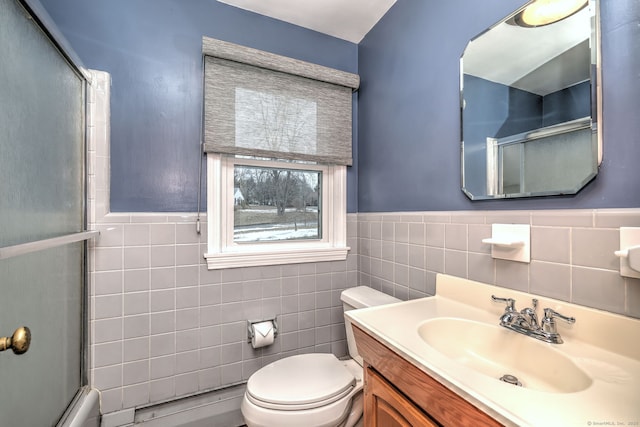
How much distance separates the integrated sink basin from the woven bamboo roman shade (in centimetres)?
115

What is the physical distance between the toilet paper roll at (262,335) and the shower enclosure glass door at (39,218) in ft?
2.49

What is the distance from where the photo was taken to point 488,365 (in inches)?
33.1

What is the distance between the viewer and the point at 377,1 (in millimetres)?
1494

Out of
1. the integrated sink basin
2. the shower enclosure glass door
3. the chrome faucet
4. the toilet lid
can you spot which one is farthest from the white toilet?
the shower enclosure glass door

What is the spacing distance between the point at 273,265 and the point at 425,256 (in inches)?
33.4

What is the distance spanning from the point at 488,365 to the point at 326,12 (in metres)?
1.87

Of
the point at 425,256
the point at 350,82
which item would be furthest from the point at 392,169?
the point at 350,82

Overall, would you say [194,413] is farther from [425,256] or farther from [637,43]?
[637,43]

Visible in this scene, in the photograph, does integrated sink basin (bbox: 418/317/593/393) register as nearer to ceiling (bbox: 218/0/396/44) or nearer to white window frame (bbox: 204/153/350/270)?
white window frame (bbox: 204/153/350/270)

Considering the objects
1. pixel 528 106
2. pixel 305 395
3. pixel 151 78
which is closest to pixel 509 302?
pixel 528 106

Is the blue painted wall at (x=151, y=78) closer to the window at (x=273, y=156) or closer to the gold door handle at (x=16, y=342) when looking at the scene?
the window at (x=273, y=156)

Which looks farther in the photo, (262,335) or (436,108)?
(262,335)

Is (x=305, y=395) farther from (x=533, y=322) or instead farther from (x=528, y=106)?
(x=528, y=106)

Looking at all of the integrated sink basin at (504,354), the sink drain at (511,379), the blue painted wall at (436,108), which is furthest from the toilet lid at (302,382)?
the blue painted wall at (436,108)
